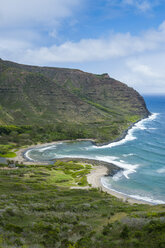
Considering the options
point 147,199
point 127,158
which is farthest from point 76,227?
point 127,158

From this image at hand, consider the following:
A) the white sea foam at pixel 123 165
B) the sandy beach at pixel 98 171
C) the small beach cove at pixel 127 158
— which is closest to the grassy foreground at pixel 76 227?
the sandy beach at pixel 98 171

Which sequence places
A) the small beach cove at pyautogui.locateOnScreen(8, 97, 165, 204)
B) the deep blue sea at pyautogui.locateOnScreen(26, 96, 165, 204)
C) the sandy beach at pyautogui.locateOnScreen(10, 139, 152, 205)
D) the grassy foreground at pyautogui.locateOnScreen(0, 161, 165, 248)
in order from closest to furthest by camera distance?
the grassy foreground at pyautogui.locateOnScreen(0, 161, 165, 248) < the sandy beach at pyautogui.locateOnScreen(10, 139, 152, 205) < the small beach cove at pyautogui.locateOnScreen(8, 97, 165, 204) < the deep blue sea at pyautogui.locateOnScreen(26, 96, 165, 204)

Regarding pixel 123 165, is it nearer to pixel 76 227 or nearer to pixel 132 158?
pixel 132 158

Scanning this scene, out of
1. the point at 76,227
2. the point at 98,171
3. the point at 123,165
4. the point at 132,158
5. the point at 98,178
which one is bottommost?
the point at 98,178

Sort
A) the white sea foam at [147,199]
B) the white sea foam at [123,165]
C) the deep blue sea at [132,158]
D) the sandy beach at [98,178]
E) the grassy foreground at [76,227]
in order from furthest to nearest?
the white sea foam at [123,165] < the deep blue sea at [132,158] < the sandy beach at [98,178] < the white sea foam at [147,199] < the grassy foreground at [76,227]

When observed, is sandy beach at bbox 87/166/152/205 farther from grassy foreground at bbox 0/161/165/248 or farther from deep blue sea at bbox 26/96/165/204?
grassy foreground at bbox 0/161/165/248

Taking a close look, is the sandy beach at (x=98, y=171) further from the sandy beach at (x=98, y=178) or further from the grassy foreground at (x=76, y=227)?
the grassy foreground at (x=76, y=227)

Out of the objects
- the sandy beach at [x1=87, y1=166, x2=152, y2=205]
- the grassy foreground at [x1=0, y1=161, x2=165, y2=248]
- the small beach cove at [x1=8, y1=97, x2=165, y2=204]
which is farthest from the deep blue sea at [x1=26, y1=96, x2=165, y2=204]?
Result: the grassy foreground at [x1=0, y1=161, x2=165, y2=248]

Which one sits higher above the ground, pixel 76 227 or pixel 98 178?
pixel 76 227

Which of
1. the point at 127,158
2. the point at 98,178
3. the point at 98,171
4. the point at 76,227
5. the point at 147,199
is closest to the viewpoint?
the point at 76,227
